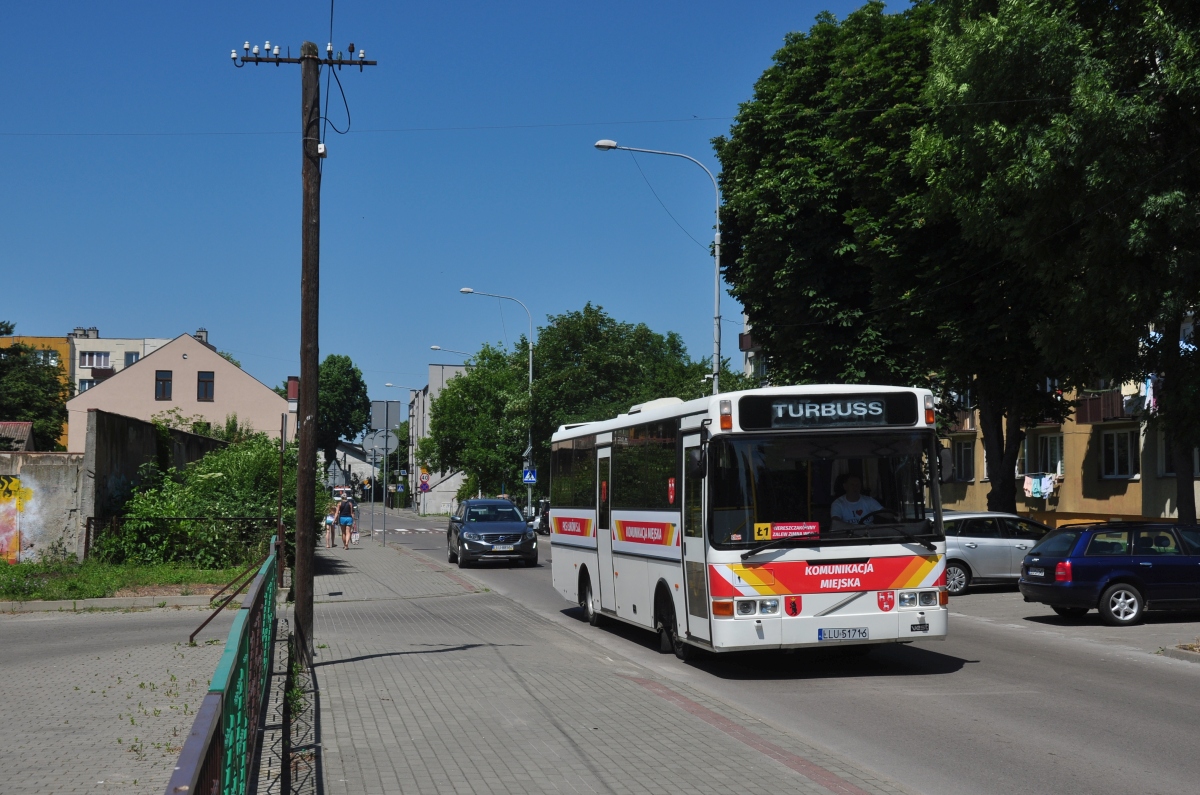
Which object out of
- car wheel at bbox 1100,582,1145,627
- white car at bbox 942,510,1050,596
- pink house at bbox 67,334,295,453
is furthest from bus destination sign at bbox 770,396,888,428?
pink house at bbox 67,334,295,453

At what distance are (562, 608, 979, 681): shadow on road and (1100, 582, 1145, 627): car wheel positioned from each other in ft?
12.8

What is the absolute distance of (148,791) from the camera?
6969 mm

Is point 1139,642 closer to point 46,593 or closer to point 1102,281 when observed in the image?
point 1102,281

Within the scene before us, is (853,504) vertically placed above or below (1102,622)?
above

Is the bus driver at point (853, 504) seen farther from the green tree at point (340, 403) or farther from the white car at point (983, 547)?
the green tree at point (340, 403)

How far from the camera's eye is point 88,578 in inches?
839

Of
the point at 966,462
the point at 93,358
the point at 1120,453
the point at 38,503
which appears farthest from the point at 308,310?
the point at 93,358

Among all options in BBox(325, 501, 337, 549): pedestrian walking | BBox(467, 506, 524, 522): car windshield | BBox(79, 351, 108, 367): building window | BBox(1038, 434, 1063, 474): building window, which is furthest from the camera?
BBox(79, 351, 108, 367): building window

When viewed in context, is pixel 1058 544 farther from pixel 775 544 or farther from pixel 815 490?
pixel 775 544

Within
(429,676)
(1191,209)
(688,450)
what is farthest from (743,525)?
(1191,209)

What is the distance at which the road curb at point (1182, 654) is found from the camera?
12852mm

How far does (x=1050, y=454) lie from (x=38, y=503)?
1328 inches

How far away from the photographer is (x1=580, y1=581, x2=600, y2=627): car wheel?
1670cm

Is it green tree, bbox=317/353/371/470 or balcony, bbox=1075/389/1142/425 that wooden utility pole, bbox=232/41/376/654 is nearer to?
balcony, bbox=1075/389/1142/425
